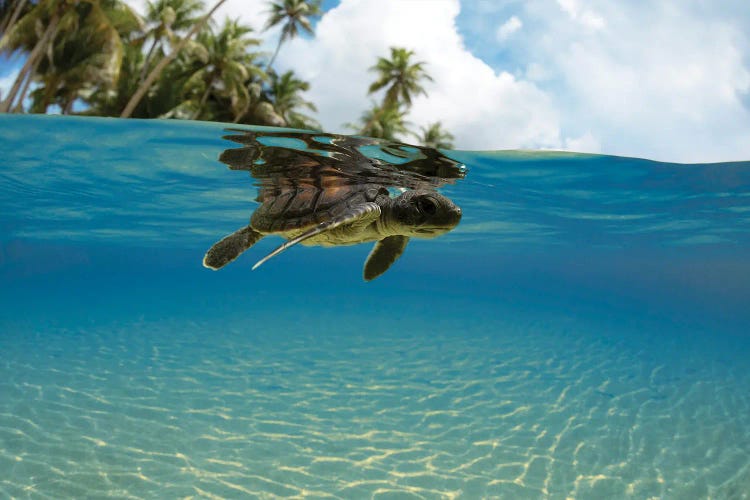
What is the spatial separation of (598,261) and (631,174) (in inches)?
1360

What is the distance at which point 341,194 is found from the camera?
22.9 ft

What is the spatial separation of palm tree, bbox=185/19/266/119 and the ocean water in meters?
11.6

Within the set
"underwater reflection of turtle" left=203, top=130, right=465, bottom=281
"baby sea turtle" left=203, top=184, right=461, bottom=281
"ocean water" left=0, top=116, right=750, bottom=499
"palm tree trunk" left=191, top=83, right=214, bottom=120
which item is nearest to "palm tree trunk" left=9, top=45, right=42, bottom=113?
"ocean water" left=0, top=116, right=750, bottom=499

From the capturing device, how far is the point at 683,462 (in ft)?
25.5

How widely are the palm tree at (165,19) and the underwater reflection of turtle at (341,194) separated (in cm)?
1980

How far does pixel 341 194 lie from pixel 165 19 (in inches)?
1127

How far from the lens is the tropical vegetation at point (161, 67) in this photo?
2283 cm

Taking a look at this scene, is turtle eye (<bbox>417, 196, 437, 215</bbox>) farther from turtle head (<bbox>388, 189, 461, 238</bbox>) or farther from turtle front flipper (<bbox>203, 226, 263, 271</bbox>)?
turtle front flipper (<bbox>203, 226, 263, 271</bbox>)

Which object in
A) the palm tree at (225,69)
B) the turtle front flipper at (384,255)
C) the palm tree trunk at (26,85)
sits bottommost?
the turtle front flipper at (384,255)

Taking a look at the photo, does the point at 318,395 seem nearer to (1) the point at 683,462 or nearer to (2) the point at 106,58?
(1) the point at 683,462

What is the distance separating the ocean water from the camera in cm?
684

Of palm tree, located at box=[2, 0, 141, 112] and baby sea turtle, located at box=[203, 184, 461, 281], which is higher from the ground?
palm tree, located at box=[2, 0, 141, 112]

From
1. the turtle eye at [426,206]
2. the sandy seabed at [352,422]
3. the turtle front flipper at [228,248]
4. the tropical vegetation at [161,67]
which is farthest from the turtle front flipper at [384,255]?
the tropical vegetation at [161,67]

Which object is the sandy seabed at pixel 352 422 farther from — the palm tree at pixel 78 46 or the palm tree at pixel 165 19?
the palm tree at pixel 165 19
